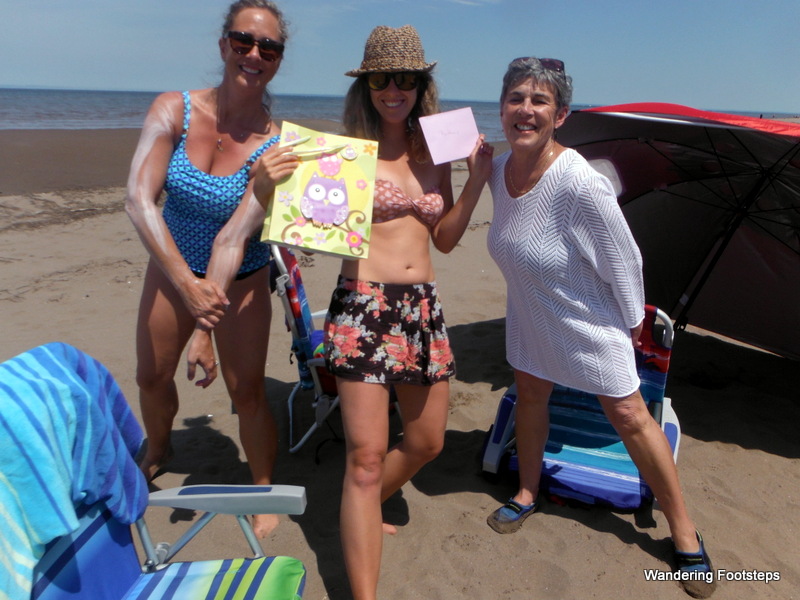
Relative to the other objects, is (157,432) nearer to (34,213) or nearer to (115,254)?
(115,254)

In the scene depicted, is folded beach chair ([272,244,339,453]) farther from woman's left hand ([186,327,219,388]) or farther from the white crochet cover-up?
the white crochet cover-up

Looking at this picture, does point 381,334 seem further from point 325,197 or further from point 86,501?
point 86,501

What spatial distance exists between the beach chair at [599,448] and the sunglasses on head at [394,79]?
1711mm

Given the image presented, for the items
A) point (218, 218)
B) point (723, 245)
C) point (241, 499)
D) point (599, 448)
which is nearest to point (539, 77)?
point (218, 218)

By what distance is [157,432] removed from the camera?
3240 millimetres

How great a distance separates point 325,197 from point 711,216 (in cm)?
329

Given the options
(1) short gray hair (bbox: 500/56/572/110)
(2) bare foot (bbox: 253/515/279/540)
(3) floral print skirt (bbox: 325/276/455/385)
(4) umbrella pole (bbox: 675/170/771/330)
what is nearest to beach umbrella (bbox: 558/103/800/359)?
(4) umbrella pole (bbox: 675/170/771/330)

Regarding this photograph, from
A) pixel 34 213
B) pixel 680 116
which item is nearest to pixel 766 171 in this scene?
pixel 680 116

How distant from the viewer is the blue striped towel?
1505 mm

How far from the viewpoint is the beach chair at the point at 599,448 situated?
3084 millimetres

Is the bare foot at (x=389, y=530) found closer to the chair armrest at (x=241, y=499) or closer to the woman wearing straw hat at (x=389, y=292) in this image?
the woman wearing straw hat at (x=389, y=292)

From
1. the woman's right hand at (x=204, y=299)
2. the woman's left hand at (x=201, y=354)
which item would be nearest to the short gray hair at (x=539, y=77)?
the woman's right hand at (x=204, y=299)

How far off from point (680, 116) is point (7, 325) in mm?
5263

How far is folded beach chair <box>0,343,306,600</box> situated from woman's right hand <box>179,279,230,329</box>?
0.37 meters
